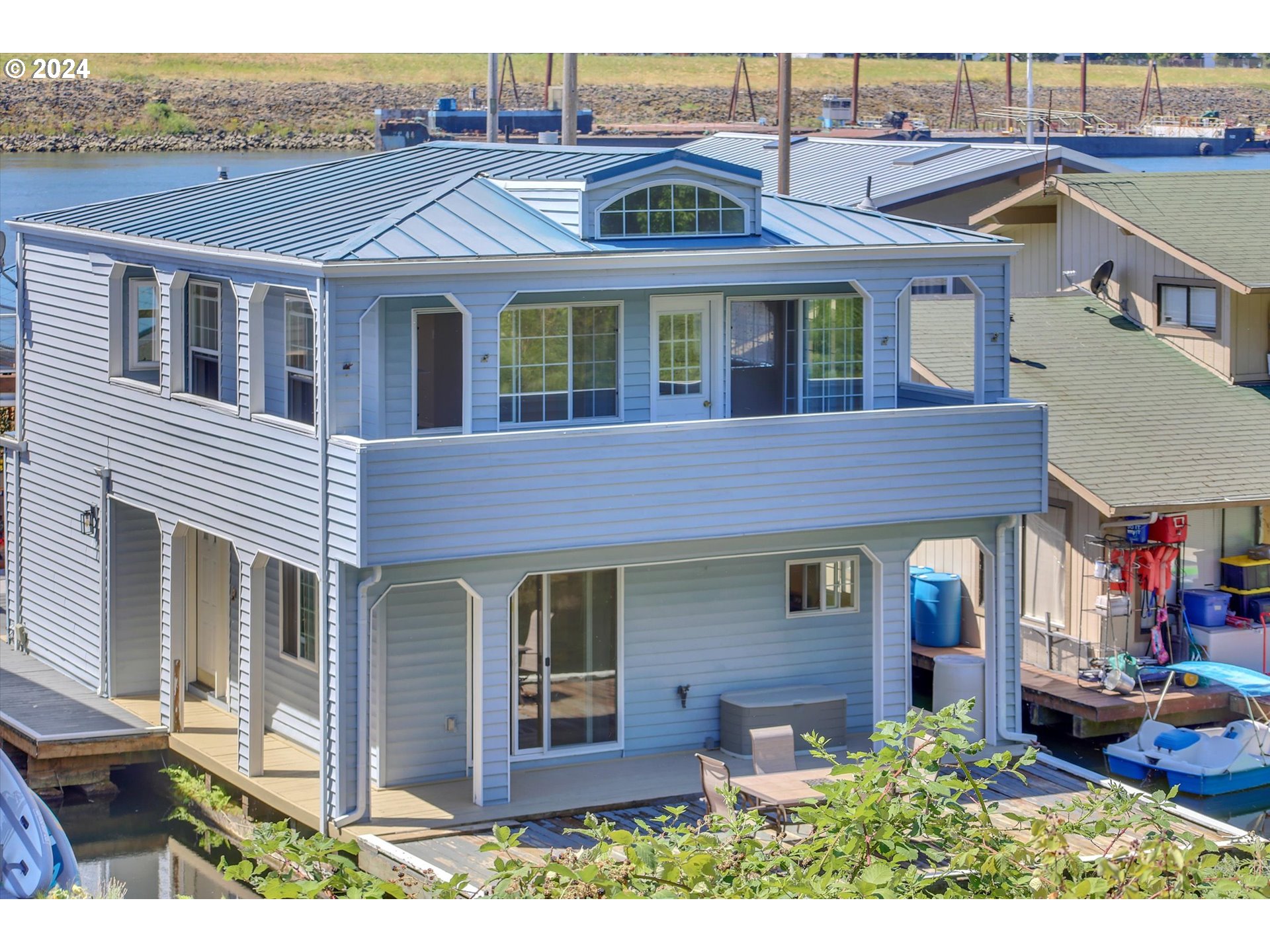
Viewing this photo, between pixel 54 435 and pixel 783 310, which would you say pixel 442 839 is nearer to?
pixel 783 310

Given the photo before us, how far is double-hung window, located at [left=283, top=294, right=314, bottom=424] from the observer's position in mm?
17438

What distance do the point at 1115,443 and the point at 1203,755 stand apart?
4151 mm

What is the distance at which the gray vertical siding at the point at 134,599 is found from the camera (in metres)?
20.4

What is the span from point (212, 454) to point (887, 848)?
1078 centimetres

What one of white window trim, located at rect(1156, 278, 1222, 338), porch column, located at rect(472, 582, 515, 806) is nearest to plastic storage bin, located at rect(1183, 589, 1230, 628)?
white window trim, located at rect(1156, 278, 1222, 338)

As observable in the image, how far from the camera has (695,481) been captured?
1705cm

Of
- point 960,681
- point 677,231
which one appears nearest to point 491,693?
point 677,231

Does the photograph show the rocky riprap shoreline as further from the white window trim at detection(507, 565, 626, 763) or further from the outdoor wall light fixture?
the white window trim at detection(507, 565, 626, 763)

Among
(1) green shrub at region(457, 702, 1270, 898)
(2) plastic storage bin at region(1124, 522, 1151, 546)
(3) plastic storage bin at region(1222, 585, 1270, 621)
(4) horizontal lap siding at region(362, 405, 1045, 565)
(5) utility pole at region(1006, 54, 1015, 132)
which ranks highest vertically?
(5) utility pole at region(1006, 54, 1015, 132)

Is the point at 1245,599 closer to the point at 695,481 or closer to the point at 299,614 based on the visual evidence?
Answer: the point at 695,481

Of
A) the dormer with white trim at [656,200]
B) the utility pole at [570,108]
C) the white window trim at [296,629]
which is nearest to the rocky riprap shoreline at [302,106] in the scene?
the utility pole at [570,108]

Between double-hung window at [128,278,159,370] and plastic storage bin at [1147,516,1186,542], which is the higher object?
double-hung window at [128,278,159,370]

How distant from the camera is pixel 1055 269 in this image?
26297 mm

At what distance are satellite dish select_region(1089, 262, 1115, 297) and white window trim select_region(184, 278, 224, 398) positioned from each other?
11.7 metres
